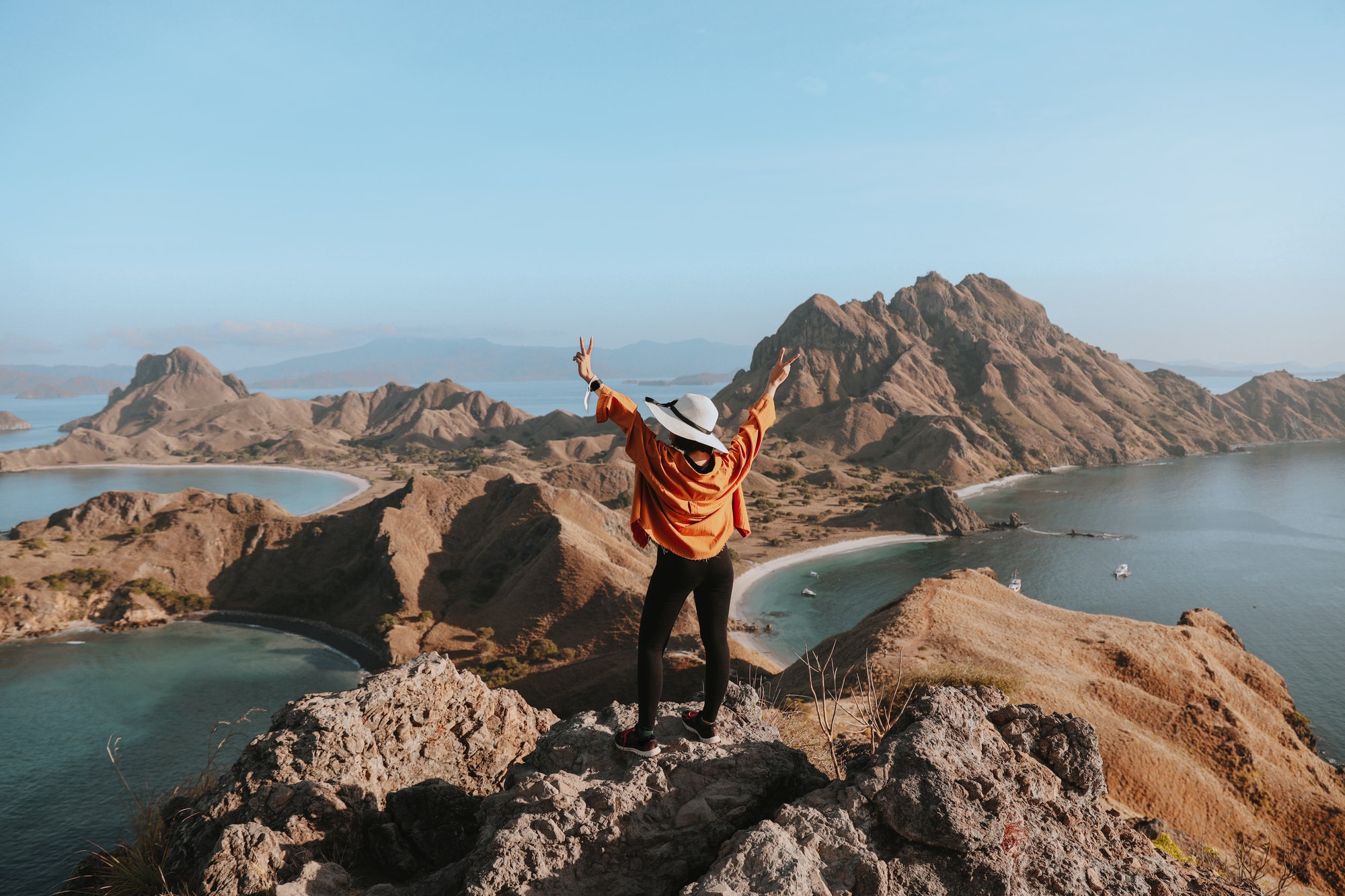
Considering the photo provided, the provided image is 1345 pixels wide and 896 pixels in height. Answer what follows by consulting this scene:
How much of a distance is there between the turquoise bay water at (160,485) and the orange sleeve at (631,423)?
327 feet

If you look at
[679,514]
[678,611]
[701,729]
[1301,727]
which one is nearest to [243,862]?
[701,729]

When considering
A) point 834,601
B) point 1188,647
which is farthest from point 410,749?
point 834,601

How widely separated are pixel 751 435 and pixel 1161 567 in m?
72.5

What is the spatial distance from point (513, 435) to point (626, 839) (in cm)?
14954

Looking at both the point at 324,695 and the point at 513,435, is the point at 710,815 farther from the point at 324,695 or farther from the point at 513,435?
the point at 513,435

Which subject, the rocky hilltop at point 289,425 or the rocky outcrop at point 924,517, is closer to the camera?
the rocky outcrop at point 924,517

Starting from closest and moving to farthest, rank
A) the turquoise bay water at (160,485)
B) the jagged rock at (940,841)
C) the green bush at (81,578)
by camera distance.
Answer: the jagged rock at (940,841)
the green bush at (81,578)
the turquoise bay water at (160,485)

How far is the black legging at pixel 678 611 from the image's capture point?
4.82m

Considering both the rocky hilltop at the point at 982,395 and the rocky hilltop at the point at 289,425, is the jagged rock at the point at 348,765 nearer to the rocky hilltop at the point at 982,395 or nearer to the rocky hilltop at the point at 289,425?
the rocky hilltop at the point at 982,395

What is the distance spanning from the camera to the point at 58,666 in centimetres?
4059

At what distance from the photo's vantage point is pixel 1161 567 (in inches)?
2437

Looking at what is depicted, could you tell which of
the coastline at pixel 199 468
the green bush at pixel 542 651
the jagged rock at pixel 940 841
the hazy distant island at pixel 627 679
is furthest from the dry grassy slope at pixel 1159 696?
the coastline at pixel 199 468

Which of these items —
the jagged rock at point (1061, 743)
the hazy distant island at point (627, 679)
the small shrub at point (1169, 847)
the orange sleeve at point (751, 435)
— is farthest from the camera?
the small shrub at point (1169, 847)

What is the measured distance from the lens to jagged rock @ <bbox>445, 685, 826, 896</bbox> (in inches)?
173
